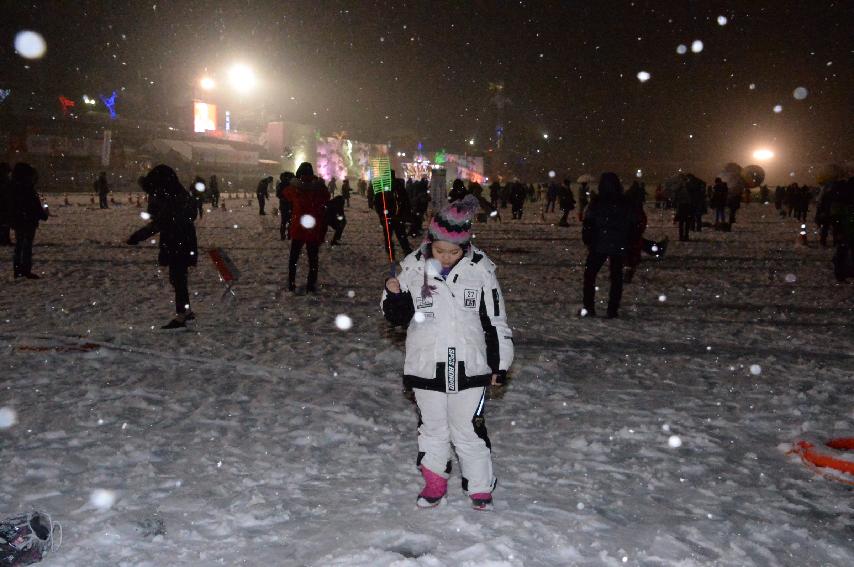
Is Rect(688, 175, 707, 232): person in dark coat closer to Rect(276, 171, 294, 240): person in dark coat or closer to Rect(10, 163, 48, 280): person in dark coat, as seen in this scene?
Rect(276, 171, 294, 240): person in dark coat

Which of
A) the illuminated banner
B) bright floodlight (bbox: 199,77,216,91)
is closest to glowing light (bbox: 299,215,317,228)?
the illuminated banner

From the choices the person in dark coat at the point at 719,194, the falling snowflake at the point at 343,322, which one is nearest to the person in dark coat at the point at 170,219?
the falling snowflake at the point at 343,322

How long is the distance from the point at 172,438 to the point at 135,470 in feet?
1.88

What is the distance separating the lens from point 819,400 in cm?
541

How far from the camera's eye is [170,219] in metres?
7.37

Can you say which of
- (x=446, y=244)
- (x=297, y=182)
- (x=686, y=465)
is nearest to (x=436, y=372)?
(x=446, y=244)

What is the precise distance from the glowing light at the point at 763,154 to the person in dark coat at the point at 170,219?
9736cm

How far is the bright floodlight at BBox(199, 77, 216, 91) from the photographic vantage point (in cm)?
9631

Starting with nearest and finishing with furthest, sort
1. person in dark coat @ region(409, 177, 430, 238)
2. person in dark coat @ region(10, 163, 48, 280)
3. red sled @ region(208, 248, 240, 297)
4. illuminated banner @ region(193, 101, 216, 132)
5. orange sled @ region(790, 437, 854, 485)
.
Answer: orange sled @ region(790, 437, 854, 485) → red sled @ region(208, 248, 240, 297) → person in dark coat @ region(10, 163, 48, 280) → person in dark coat @ region(409, 177, 430, 238) → illuminated banner @ region(193, 101, 216, 132)

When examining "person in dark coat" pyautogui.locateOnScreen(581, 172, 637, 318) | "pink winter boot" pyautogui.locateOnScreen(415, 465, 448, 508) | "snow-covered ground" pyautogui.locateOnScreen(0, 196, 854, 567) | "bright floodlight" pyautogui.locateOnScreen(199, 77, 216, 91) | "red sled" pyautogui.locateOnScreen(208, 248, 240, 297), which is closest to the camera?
"snow-covered ground" pyautogui.locateOnScreen(0, 196, 854, 567)

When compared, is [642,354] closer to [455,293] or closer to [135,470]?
[455,293]

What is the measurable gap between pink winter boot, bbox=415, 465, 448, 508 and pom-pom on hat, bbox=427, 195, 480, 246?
3.90ft

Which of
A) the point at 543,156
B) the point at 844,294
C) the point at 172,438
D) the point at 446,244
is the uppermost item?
the point at 543,156

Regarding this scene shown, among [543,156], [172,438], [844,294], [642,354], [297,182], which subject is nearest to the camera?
[172,438]
